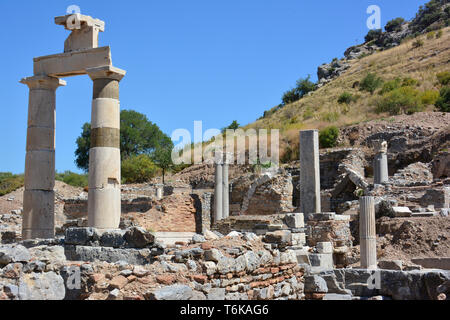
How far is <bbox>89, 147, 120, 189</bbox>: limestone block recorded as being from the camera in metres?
11.6

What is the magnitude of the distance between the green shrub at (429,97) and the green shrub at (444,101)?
72cm

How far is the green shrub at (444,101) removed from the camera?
116 feet

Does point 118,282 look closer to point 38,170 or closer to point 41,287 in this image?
point 41,287

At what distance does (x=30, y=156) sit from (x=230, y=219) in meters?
6.75

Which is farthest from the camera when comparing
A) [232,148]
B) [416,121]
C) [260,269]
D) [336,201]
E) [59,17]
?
[232,148]

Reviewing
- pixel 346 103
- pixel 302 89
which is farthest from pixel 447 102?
pixel 302 89

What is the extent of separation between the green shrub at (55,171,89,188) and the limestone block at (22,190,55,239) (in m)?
31.1

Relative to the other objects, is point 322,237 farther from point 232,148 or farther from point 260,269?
point 232,148

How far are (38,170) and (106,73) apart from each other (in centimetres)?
312

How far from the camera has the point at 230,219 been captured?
666 inches

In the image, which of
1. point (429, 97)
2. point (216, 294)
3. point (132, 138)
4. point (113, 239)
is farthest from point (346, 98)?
point (216, 294)

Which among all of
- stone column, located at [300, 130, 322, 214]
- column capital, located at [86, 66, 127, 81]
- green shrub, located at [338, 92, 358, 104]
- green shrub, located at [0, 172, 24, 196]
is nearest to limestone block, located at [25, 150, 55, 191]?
column capital, located at [86, 66, 127, 81]

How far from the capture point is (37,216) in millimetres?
12656
